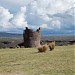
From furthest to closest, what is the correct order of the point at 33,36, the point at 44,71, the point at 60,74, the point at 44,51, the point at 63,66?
the point at 33,36, the point at 44,51, the point at 63,66, the point at 44,71, the point at 60,74

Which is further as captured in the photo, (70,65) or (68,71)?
Answer: (70,65)

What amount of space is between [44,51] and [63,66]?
10636 mm

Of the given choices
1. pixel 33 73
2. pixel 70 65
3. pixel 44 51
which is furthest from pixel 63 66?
pixel 44 51

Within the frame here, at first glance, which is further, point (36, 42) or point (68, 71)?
point (36, 42)

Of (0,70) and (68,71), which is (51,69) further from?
(0,70)

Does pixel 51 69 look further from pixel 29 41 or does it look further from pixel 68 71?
pixel 29 41

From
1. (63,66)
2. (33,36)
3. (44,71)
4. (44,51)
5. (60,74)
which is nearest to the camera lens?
(60,74)

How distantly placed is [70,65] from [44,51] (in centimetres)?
1043

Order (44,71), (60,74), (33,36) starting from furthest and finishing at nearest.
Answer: (33,36) → (44,71) → (60,74)

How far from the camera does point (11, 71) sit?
1587cm

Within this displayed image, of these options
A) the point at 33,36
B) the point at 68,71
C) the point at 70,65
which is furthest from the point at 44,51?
the point at 33,36

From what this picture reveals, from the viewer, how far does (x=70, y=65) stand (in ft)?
56.4

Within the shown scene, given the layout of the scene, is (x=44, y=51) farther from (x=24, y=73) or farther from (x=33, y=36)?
(x=33, y=36)

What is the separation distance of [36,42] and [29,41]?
1.10 m
